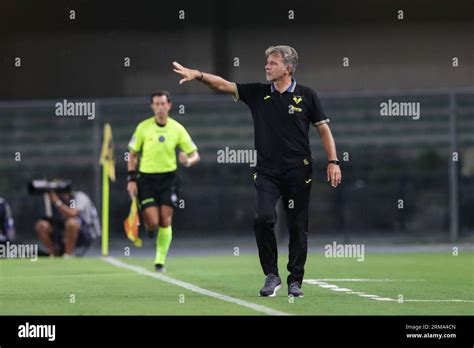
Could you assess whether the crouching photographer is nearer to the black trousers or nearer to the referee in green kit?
the referee in green kit

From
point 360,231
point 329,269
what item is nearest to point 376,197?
point 360,231

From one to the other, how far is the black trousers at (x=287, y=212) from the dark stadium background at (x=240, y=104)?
1364 centimetres

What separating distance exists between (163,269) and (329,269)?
217 cm

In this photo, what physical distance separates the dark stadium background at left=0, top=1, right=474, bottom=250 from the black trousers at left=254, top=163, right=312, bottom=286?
1364cm

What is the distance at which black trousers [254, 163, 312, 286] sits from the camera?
13.2 meters

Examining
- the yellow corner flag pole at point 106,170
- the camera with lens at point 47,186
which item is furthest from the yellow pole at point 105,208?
the camera with lens at point 47,186

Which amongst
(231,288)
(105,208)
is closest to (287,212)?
(231,288)

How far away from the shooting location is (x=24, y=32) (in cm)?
2728

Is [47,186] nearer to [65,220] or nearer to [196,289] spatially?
[65,220]

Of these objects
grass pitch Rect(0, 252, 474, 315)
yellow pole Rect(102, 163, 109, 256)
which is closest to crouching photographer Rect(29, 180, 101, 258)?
yellow pole Rect(102, 163, 109, 256)

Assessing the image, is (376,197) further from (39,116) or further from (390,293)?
(390,293)

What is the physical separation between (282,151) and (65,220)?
40.8ft

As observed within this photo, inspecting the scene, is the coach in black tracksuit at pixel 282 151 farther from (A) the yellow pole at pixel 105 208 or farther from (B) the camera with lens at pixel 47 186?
(A) the yellow pole at pixel 105 208

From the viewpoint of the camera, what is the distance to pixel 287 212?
1345 centimetres
